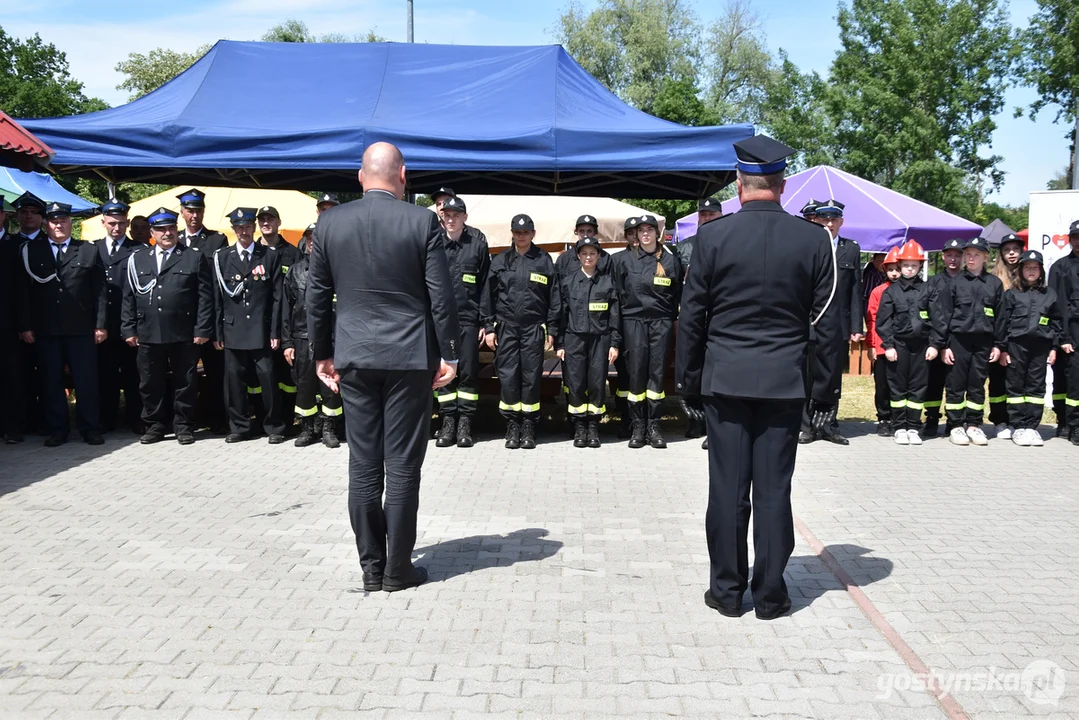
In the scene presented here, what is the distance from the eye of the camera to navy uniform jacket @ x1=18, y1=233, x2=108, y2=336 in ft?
28.5

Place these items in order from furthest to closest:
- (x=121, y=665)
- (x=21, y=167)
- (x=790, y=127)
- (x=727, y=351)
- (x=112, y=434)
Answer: (x=790, y=127) → (x=112, y=434) → (x=21, y=167) → (x=727, y=351) → (x=121, y=665)

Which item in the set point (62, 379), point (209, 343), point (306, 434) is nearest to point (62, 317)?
point (62, 379)

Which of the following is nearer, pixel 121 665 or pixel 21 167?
pixel 121 665

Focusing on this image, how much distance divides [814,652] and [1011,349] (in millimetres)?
6753

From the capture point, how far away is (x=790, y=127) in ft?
108

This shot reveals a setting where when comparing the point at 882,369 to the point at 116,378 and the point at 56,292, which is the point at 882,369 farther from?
the point at 56,292

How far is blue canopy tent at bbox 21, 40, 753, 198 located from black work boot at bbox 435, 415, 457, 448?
8.26 ft

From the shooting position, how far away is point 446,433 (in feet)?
29.7

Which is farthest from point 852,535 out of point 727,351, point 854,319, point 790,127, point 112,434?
point 790,127

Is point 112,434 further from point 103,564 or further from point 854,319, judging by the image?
point 854,319

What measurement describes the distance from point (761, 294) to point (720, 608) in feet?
5.26

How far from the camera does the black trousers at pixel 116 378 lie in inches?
372

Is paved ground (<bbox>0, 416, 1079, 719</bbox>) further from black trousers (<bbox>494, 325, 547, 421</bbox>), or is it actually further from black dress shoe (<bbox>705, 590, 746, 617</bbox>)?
black trousers (<bbox>494, 325, 547, 421</bbox>)

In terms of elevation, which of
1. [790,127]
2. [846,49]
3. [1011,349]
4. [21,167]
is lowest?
[1011,349]
